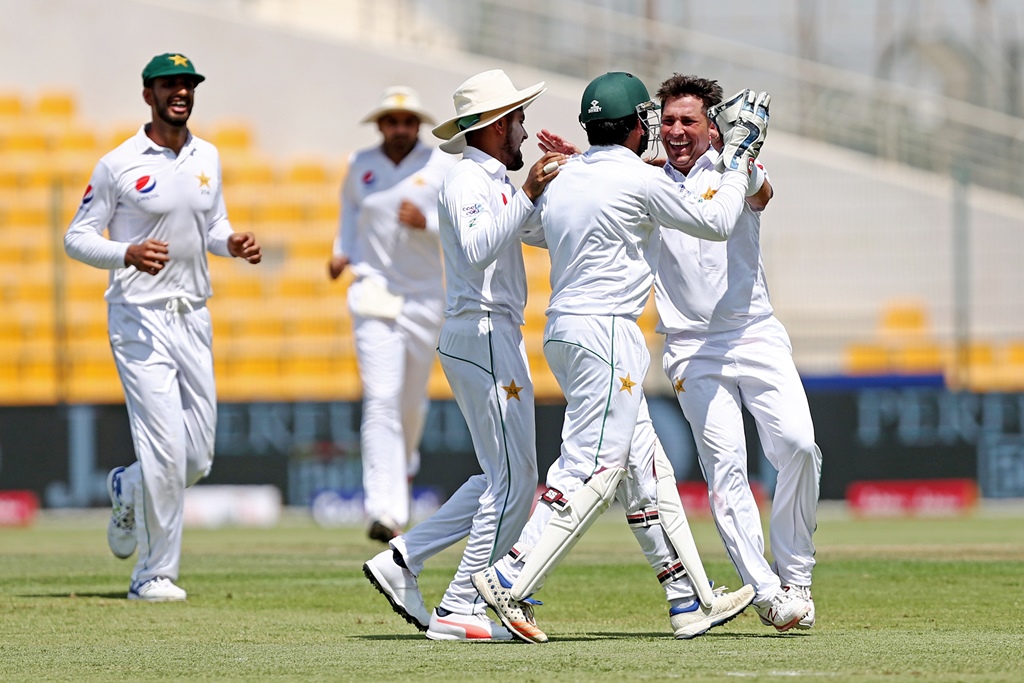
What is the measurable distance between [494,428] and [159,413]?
2.38 m

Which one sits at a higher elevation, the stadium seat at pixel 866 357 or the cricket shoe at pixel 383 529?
the stadium seat at pixel 866 357

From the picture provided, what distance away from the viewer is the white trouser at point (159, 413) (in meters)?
8.29

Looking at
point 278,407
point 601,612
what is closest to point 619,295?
point 601,612

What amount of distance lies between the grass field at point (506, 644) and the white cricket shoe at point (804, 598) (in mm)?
51

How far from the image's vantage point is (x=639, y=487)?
21.6 feet

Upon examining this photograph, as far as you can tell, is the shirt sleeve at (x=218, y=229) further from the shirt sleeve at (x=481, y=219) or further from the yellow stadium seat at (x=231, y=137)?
the yellow stadium seat at (x=231, y=137)

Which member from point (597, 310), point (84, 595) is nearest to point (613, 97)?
point (597, 310)

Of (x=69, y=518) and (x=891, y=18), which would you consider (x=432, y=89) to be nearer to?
(x=891, y=18)

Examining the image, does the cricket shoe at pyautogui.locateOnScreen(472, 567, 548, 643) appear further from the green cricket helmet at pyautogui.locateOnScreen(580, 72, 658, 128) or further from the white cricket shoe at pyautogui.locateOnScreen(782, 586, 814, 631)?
the green cricket helmet at pyautogui.locateOnScreen(580, 72, 658, 128)

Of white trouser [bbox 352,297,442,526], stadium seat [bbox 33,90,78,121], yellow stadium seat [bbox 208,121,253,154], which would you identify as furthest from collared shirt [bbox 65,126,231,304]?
stadium seat [bbox 33,90,78,121]

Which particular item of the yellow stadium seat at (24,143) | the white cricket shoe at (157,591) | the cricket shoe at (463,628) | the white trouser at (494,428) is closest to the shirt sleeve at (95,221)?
the white cricket shoe at (157,591)

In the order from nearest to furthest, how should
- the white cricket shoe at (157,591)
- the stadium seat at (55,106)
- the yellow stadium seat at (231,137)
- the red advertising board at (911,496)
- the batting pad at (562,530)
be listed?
the batting pad at (562,530), the white cricket shoe at (157,591), the red advertising board at (911,496), the yellow stadium seat at (231,137), the stadium seat at (55,106)

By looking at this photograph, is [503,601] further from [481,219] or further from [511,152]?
[511,152]

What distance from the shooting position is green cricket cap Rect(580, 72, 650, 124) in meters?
6.38
